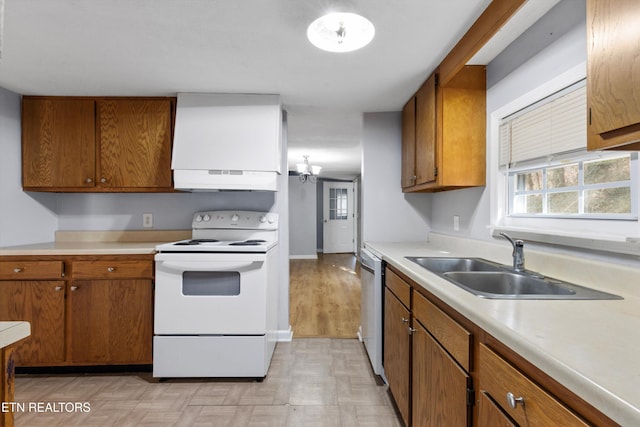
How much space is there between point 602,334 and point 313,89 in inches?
83.2

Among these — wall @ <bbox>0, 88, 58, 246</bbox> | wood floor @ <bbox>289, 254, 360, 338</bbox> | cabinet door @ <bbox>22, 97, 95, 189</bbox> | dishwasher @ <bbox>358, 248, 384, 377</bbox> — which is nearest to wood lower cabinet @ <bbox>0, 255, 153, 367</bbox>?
wall @ <bbox>0, 88, 58, 246</bbox>

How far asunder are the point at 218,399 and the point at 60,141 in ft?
7.31

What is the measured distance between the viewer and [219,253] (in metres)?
2.15

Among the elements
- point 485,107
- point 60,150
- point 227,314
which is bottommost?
point 227,314

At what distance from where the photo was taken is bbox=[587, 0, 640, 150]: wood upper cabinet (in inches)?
29.8

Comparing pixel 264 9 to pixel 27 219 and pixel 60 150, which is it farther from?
pixel 27 219

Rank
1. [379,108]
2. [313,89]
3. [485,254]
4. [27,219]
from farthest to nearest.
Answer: [379,108]
[27,219]
[313,89]
[485,254]

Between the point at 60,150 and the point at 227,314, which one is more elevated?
the point at 60,150

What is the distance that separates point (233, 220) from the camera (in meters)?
2.67

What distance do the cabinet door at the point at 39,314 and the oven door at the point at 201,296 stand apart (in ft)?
2.29

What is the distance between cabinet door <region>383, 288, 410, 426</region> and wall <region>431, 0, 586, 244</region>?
72 cm

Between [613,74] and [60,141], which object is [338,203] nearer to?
[60,141]

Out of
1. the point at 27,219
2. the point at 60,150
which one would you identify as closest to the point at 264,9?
the point at 60,150

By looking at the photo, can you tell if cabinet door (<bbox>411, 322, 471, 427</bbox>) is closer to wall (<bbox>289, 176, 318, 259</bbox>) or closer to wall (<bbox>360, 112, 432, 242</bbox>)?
wall (<bbox>360, 112, 432, 242</bbox>)
